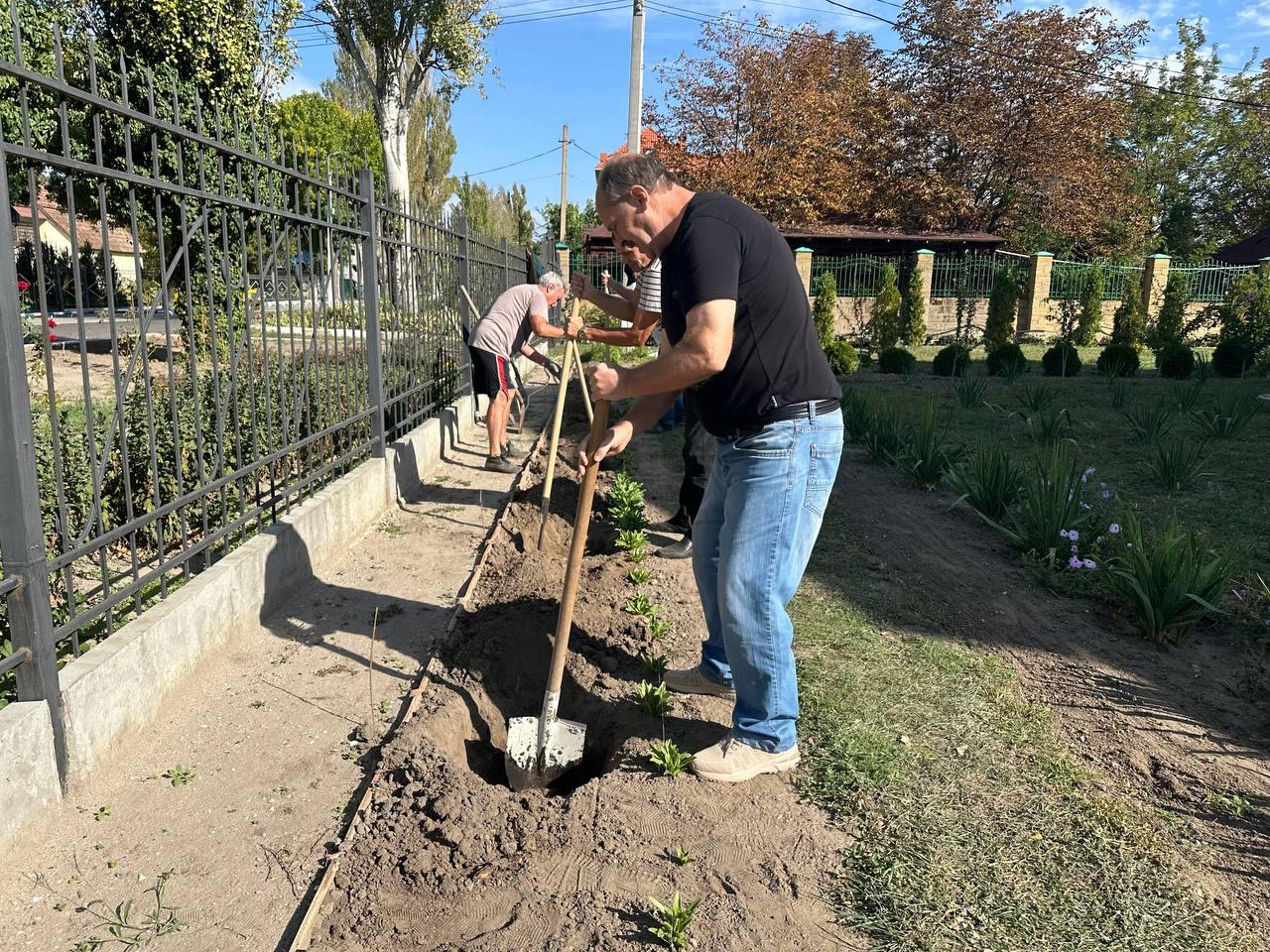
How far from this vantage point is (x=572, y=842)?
234 cm

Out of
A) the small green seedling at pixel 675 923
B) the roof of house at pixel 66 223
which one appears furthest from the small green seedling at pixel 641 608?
the roof of house at pixel 66 223

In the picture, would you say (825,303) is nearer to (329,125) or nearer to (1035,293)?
(1035,293)

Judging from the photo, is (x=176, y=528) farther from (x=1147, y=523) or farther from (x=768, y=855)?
(x=1147, y=523)

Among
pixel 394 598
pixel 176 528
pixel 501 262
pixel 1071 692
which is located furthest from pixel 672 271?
pixel 501 262

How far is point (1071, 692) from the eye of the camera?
324 cm

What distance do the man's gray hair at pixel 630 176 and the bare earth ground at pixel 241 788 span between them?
196cm

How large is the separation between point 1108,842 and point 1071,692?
3.30ft

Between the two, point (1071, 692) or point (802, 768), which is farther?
point (1071, 692)

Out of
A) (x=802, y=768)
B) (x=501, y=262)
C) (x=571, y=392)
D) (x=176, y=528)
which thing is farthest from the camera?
(x=501, y=262)

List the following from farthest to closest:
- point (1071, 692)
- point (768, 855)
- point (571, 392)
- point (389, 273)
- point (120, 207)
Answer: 1. point (571, 392)
2. point (120, 207)
3. point (389, 273)
4. point (1071, 692)
5. point (768, 855)

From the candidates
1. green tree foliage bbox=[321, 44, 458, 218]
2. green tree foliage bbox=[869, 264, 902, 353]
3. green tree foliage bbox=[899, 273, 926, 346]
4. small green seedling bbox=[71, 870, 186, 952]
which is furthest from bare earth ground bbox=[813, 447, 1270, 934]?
green tree foliage bbox=[321, 44, 458, 218]

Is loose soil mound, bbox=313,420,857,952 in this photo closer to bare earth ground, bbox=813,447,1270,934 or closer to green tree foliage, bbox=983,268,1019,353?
bare earth ground, bbox=813,447,1270,934

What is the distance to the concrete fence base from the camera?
7.64 ft

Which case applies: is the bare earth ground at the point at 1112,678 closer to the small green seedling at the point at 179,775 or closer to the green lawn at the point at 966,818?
the green lawn at the point at 966,818
